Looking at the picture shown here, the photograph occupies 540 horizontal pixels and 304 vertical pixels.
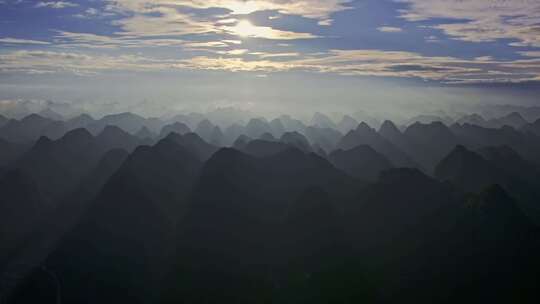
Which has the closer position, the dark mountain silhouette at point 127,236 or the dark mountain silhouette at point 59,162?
the dark mountain silhouette at point 127,236

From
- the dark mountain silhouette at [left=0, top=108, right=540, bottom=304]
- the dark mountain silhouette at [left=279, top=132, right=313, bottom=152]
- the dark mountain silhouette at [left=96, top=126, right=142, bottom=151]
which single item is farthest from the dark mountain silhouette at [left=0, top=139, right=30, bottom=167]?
the dark mountain silhouette at [left=279, top=132, right=313, bottom=152]

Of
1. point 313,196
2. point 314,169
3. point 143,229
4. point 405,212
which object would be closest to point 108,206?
point 143,229

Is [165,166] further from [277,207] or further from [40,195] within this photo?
[277,207]

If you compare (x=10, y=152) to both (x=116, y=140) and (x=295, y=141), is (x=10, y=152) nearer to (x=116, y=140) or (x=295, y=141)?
(x=116, y=140)

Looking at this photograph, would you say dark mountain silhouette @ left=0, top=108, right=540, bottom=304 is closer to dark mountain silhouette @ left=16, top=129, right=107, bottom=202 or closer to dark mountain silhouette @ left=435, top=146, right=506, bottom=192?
dark mountain silhouette @ left=435, top=146, right=506, bottom=192

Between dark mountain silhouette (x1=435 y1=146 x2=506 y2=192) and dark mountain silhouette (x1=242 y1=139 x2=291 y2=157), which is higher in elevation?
dark mountain silhouette (x1=242 y1=139 x2=291 y2=157)

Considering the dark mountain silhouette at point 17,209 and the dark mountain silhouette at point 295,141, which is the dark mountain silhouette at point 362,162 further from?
the dark mountain silhouette at point 17,209

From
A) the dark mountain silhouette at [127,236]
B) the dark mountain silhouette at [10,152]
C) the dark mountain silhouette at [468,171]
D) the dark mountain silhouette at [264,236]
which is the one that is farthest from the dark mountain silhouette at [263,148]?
the dark mountain silhouette at [10,152]

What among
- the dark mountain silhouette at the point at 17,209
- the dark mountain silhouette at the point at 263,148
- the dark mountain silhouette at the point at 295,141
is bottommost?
the dark mountain silhouette at the point at 17,209
